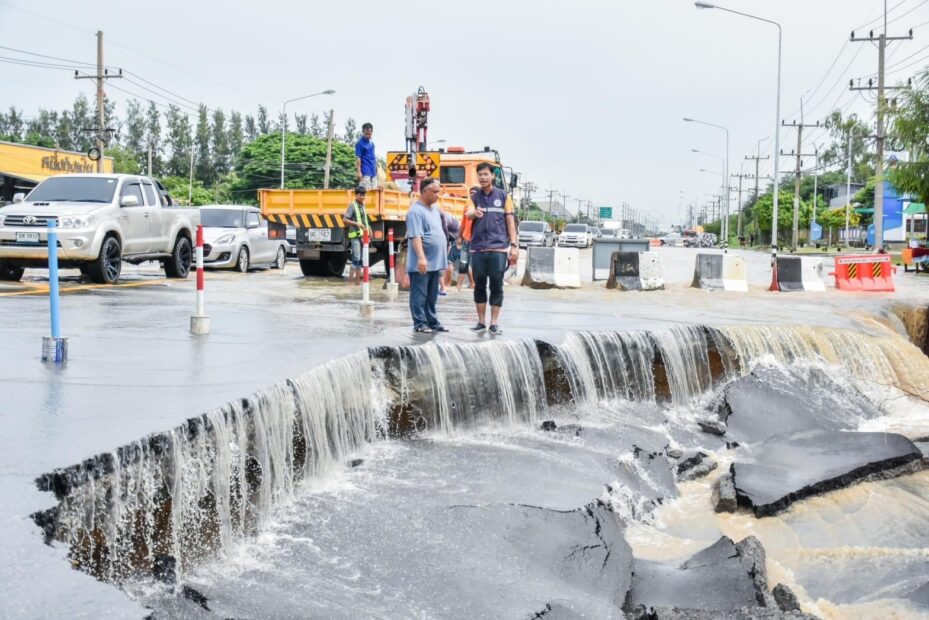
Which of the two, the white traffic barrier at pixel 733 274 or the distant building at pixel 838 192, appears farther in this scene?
the distant building at pixel 838 192

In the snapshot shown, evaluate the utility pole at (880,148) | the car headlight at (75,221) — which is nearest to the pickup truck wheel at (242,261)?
the car headlight at (75,221)

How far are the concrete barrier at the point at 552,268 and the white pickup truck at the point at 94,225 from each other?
278 inches

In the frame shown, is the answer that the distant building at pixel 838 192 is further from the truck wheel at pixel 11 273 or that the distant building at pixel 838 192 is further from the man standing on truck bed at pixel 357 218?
the truck wheel at pixel 11 273

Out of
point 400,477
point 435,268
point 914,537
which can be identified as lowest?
point 914,537

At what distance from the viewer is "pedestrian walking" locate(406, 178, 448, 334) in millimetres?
9727

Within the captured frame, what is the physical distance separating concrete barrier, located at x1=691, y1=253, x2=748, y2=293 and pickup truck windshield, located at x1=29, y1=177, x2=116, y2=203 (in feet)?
38.5

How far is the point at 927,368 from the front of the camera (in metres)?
12.9

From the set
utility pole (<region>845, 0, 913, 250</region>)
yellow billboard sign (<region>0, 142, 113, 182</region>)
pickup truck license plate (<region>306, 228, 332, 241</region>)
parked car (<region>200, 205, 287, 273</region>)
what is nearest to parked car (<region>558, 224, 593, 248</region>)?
utility pole (<region>845, 0, 913, 250</region>)

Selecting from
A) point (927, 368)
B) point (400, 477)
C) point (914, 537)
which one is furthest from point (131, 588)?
point (927, 368)

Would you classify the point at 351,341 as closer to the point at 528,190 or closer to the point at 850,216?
the point at 850,216

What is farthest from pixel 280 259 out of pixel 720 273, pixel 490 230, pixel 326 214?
pixel 490 230

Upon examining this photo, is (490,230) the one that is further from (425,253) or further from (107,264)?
(107,264)

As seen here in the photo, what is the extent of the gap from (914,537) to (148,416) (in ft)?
18.7

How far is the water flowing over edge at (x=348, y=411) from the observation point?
468 centimetres
